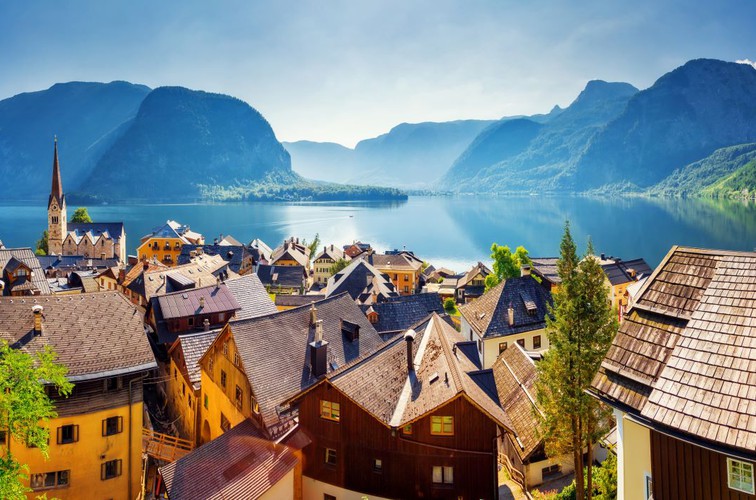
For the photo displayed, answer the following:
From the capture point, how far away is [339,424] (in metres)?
21.7

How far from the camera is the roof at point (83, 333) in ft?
76.1

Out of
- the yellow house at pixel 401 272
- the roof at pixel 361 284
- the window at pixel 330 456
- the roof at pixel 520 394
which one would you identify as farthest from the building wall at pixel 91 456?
the yellow house at pixel 401 272

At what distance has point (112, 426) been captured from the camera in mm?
23844

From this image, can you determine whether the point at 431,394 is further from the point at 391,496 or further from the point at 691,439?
the point at 691,439

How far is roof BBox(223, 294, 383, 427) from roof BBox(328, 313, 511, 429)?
133 inches

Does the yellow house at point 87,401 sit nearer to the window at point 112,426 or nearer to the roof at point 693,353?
the window at point 112,426

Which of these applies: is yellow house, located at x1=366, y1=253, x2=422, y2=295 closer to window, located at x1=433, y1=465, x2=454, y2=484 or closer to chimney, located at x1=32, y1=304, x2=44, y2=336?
chimney, located at x1=32, y1=304, x2=44, y2=336

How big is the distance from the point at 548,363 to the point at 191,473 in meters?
15.8

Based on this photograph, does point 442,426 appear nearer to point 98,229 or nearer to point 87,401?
point 87,401

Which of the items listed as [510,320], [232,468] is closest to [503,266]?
[510,320]

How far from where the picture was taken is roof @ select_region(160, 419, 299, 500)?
19.9m

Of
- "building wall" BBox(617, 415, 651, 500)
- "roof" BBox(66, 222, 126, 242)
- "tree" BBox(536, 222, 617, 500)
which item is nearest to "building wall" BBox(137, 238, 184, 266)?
"roof" BBox(66, 222, 126, 242)

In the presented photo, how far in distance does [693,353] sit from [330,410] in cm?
1486

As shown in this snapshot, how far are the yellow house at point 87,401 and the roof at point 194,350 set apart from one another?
6745 mm
